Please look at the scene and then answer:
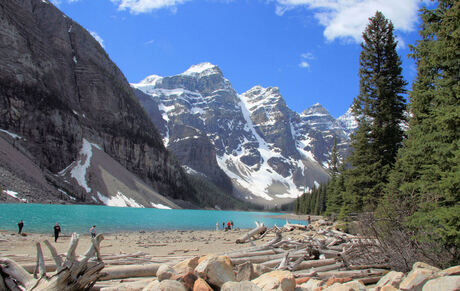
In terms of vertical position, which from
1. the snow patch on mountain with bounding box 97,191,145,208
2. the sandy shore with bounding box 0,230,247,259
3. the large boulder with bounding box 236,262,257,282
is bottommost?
the snow patch on mountain with bounding box 97,191,145,208

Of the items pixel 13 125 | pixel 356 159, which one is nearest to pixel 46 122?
pixel 13 125

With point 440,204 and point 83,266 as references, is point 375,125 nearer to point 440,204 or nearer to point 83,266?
point 440,204

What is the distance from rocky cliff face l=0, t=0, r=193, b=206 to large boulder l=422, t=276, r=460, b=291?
12505 cm

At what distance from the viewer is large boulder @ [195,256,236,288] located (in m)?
5.09

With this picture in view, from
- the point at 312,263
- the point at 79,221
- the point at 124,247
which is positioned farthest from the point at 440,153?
the point at 79,221

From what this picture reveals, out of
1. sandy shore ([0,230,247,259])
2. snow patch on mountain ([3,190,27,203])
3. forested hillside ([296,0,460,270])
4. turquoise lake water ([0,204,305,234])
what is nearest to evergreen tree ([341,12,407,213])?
forested hillside ([296,0,460,270])

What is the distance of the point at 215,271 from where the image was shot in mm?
5129

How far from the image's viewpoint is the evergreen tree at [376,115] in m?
20.2

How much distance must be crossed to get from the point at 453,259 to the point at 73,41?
678 feet

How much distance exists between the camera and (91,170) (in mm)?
130875

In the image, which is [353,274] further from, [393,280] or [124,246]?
[124,246]

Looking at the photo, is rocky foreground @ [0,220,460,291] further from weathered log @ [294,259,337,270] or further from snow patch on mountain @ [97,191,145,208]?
snow patch on mountain @ [97,191,145,208]

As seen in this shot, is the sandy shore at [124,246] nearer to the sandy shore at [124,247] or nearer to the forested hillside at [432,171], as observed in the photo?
the sandy shore at [124,247]

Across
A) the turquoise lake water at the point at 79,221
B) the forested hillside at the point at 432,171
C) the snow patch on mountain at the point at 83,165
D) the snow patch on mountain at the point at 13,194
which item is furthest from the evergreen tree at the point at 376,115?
the snow patch on mountain at the point at 83,165
